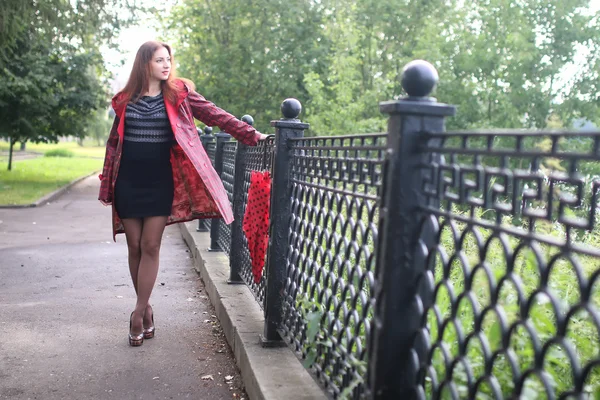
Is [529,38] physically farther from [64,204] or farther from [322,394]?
[322,394]

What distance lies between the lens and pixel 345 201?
287 cm

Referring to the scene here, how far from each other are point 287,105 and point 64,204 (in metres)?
12.5

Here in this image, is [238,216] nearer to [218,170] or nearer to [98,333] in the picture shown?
[98,333]

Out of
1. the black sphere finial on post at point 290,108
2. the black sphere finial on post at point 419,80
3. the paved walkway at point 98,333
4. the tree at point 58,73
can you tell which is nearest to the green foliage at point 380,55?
the tree at point 58,73

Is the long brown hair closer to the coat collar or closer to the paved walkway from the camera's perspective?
the coat collar

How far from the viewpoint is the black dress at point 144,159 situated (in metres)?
4.33

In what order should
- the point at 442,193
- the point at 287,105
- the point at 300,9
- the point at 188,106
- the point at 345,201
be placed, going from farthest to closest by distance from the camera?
the point at 300,9, the point at 188,106, the point at 287,105, the point at 345,201, the point at 442,193

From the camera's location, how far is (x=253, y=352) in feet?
12.5

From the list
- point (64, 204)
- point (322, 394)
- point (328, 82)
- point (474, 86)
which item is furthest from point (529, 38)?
point (322, 394)

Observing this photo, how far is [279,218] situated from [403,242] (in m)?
1.78

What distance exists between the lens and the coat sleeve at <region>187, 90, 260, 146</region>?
4.54 metres

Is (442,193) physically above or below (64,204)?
above

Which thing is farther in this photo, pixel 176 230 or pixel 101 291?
pixel 176 230

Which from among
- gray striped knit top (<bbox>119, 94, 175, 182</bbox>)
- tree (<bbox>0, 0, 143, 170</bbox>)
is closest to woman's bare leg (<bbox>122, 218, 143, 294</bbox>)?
gray striped knit top (<bbox>119, 94, 175, 182</bbox>)
